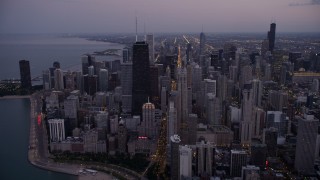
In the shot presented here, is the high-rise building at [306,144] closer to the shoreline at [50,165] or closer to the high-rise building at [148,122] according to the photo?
the high-rise building at [148,122]

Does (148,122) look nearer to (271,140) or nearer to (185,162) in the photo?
(185,162)

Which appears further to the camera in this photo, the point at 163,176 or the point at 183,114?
the point at 183,114

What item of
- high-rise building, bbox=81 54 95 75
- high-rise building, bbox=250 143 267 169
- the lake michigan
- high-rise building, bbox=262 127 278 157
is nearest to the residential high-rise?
the lake michigan

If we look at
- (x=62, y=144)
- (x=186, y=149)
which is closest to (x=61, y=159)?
(x=62, y=144)

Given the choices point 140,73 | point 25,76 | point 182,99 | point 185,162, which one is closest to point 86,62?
point 25,76

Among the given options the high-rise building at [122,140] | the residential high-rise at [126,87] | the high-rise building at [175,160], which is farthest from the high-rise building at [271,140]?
the residential high-rise at [126,87]

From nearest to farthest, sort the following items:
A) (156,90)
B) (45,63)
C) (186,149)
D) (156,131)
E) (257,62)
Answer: (186,149) → (156,131) → (156,90) → (257,62) → (45,63)

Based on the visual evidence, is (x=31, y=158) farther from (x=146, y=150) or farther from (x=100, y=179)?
(x=146, y=150)
